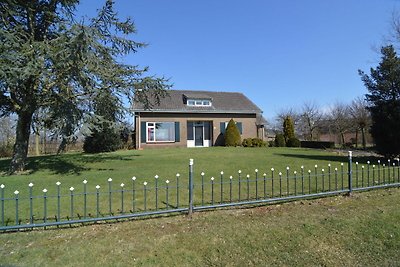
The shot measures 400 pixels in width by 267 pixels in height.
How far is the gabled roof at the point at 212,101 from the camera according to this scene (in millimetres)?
25594

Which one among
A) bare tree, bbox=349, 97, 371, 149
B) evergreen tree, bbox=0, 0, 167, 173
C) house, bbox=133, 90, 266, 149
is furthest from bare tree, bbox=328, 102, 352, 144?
evergreen tree, bbox=0, 0, 167, 173

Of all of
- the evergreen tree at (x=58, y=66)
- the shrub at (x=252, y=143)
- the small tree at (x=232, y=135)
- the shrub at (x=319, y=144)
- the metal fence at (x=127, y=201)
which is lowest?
the metal fence at (x=127, y=201)

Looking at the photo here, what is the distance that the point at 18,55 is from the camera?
8672 millimetres

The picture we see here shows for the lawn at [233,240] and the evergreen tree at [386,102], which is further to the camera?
the evergreen tree at [386,102]

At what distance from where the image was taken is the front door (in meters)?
26.8

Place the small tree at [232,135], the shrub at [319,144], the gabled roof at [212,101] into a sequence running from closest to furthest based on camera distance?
the small tree at [232,135] < the gabled roof at [212,101] < the shrub at [319,144]

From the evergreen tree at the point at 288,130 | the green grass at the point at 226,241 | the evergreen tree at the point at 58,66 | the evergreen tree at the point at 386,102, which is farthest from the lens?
the evergreen tree at the point at 288,130

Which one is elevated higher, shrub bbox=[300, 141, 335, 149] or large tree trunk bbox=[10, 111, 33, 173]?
large tree trunk bbox=[10, 111, 33, 173]

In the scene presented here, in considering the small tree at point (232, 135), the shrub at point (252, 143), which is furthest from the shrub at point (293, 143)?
the small tree at point (232, 135)

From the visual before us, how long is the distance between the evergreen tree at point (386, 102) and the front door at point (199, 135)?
15017 mm

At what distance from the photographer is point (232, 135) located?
25.6 meters

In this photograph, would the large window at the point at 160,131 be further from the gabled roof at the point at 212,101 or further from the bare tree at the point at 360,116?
the bare tree at the point at 360,116

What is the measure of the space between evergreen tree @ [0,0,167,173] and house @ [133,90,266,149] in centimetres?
1094

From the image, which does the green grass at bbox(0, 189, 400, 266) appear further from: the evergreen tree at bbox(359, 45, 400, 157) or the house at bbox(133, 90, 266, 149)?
the house at bbox(133, 90, 266, 149)
